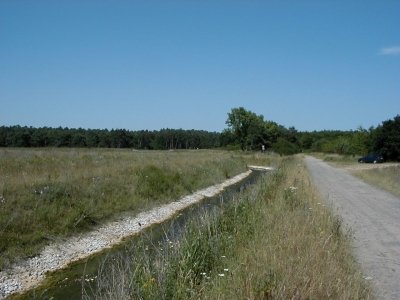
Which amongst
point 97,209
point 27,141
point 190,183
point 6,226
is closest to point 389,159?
point 190,183

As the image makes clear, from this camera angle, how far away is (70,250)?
15.9 metres

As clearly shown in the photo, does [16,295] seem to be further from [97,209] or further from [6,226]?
[97,209]

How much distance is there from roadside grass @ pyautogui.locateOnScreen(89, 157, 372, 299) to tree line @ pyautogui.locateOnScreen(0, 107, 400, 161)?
5755 centimetres

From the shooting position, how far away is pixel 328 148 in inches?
4660

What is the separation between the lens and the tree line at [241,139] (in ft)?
218

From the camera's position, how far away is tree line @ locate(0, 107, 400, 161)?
66500 mm

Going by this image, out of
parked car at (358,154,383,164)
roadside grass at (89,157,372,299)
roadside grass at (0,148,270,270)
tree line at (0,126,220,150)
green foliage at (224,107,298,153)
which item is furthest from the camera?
tree line at (0,126,220,150)

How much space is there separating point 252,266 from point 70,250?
432 inches

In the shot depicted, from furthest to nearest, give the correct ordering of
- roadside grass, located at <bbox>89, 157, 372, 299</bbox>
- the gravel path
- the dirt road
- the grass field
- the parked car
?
the grass field
the parked car
the gravel path
the dirt road
roadside grass, located at <bbox>89, 157, 372, 299</bbox>

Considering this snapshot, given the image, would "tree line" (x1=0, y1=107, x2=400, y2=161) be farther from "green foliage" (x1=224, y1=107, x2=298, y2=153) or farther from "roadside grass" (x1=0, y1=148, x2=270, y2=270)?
"roadside grass" (x1=0, y1=148, x2=270, y2=270)

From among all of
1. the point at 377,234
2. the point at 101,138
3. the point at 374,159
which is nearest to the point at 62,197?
the point at 377,234

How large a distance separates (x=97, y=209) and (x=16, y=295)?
31.0ft

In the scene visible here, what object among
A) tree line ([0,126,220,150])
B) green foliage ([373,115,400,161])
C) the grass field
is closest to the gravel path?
the grass field

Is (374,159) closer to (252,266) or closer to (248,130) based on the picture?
(248,130)
